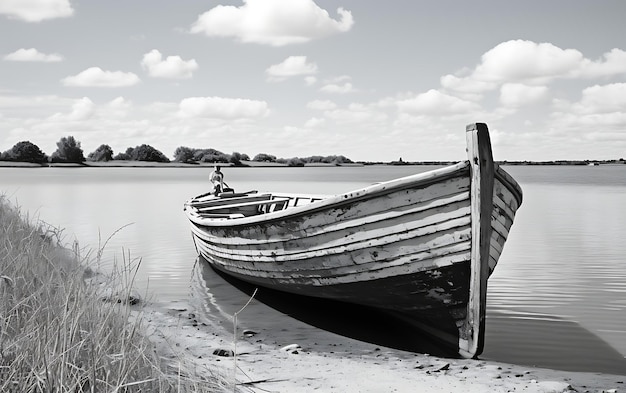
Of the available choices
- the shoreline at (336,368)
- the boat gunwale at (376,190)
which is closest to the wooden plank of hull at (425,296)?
the shoreline at (336,368)

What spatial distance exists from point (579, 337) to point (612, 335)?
43 cm

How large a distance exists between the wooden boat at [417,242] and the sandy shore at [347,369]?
0.51 m

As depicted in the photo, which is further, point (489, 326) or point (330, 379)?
point (489, 326)

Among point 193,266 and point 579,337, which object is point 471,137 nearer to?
point 579,337

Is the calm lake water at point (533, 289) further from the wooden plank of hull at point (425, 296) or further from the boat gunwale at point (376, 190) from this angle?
the boat gunwale at point (376, 190)

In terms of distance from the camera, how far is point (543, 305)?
877cm

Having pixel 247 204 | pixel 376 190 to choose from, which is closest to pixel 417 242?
pixel 376 190

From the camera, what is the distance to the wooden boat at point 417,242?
583 centimetres

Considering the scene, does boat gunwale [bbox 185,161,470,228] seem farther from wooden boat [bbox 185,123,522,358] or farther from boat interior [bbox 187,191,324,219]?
boat interior [bbox 187,191,324,219]

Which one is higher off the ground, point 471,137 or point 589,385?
point 471,137

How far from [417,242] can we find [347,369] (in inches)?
56.6

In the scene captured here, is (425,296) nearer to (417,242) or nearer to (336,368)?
(417,242)

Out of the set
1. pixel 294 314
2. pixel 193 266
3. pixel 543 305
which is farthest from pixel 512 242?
pixel 294 314

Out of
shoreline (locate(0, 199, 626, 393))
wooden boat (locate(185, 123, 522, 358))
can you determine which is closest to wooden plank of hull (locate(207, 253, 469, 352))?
wooden boat (locate(185, 123, 522, 358))
